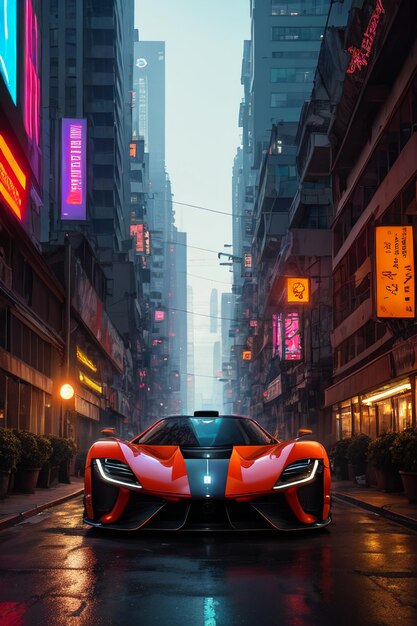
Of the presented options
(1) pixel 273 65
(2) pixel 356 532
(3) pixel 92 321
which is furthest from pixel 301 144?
(1) pixel 273 65

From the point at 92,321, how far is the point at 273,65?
4324 inches

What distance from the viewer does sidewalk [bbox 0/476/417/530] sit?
40.9 feet

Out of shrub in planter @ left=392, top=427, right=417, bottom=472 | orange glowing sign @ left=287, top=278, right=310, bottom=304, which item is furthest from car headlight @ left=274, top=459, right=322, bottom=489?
orange glowing sign @ left=287, top=278, right=310, bottom=304

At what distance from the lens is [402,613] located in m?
5.29

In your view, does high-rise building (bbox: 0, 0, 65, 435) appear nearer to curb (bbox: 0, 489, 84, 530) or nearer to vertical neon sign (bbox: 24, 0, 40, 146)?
vertical neon sign (bbox: 24, 0, 40, 146)

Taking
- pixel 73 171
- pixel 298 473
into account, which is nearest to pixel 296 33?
pixel 73 171

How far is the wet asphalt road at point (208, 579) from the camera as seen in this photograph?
520 cm

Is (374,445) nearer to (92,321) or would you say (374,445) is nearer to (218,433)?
(218,433)

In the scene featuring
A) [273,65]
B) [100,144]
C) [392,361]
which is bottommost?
[392,361]

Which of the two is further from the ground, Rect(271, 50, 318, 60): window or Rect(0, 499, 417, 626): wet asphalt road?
Rect(271, 50, 318, 60): window

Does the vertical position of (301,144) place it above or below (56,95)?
below

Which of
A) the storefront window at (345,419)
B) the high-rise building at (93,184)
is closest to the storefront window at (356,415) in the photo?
the storefront window at (345,419)

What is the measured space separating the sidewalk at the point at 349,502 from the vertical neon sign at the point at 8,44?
48.3 ft

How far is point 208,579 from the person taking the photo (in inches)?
254
